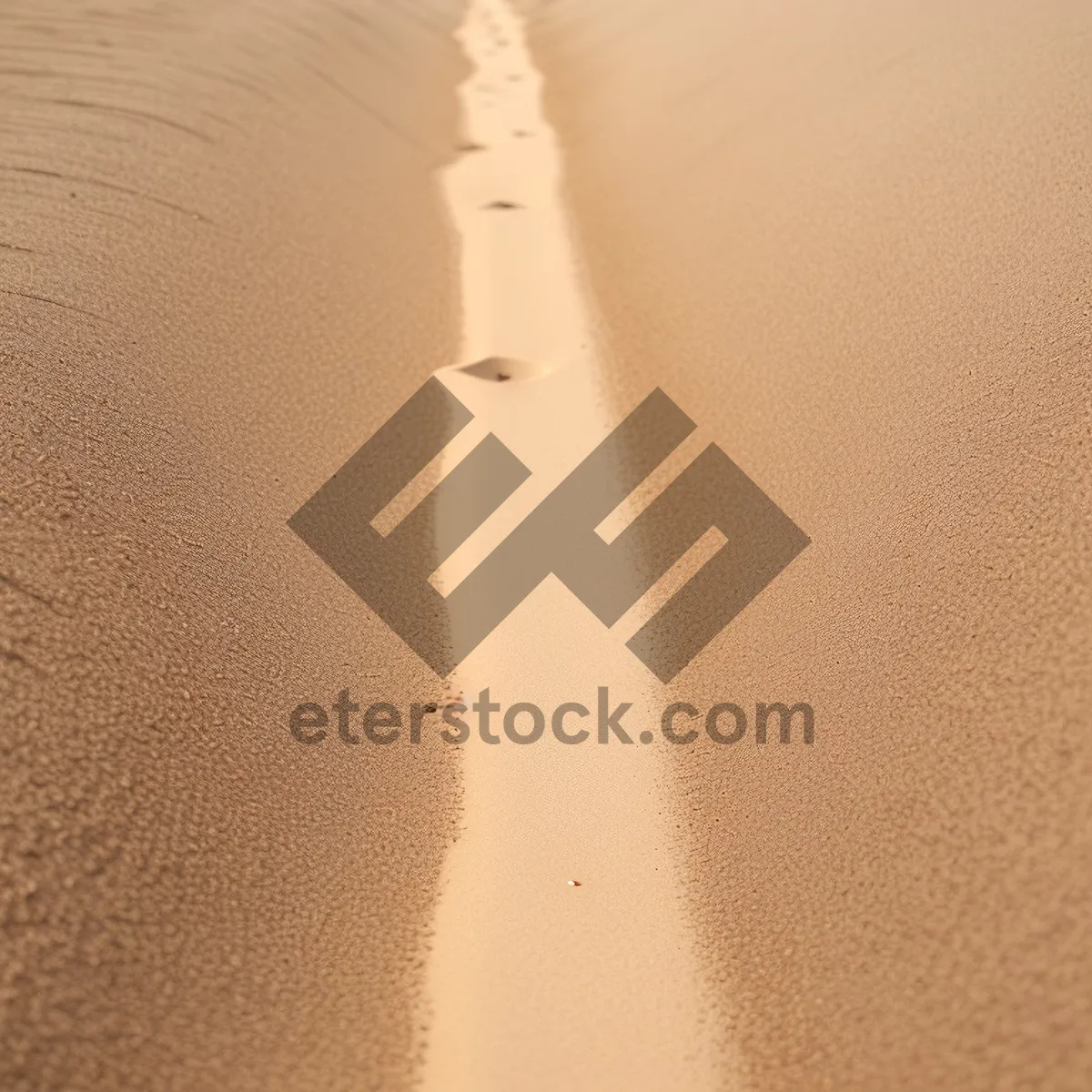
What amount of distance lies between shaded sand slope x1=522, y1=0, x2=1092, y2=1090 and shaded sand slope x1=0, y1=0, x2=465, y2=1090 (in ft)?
1.52

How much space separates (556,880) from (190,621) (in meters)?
0.62

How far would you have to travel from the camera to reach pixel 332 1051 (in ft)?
3.48

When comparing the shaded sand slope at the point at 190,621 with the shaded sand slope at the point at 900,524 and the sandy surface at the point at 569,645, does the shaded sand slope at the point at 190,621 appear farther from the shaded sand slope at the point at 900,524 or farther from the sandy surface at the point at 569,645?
the shaded sand slope at the point at 900,524

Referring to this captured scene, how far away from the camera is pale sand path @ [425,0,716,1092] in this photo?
3.67 ft

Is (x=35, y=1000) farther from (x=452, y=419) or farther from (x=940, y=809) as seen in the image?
(x=452, y=419)

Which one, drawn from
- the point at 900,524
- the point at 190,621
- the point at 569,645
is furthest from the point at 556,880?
the point at 900,524

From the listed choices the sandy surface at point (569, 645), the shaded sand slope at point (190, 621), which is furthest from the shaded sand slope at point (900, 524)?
the shaded sand slope at point (190, 621)

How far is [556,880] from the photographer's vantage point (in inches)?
51.9

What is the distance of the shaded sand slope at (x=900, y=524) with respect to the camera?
1.03m

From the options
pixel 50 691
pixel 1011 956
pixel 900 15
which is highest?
pixel 900 15

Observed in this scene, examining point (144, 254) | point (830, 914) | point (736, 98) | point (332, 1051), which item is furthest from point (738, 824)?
point (736, 98)

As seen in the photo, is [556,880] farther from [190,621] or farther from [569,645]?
[190,621]

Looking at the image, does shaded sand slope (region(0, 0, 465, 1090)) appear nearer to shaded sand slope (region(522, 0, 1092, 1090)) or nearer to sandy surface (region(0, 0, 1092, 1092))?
sandy surface (region(0, 0, 1092, 1092))

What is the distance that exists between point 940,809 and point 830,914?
0.58 feet
